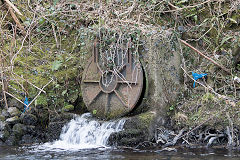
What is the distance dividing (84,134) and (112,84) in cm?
126

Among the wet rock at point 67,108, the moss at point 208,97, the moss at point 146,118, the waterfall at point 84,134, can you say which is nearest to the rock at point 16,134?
the waterfall at point 84,134

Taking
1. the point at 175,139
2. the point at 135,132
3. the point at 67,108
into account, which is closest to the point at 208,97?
the point at 175,139

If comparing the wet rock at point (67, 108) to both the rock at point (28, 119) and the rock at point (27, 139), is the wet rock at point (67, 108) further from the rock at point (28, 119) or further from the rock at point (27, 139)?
the rock at point (27, 139)

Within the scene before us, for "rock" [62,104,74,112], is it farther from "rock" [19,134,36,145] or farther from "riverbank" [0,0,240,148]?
"rock" [19,134,36,145]

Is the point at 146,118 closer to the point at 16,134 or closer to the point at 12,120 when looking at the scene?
the point at 16,134

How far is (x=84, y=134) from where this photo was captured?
7.77 m

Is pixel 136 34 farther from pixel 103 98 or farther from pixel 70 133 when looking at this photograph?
pixel 70 133

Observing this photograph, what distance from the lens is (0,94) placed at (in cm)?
934

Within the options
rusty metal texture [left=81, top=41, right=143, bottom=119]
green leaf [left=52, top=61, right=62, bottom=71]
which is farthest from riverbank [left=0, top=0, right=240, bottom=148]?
rusty metal texture [left=81, top=41, right=143, bottom=119]

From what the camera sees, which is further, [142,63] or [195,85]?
[195,85]

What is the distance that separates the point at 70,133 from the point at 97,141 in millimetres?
768

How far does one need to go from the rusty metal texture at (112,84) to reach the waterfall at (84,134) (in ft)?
1.29

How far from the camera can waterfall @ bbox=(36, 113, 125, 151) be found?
24.6 feet

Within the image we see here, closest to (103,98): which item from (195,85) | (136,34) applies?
(136,34)
